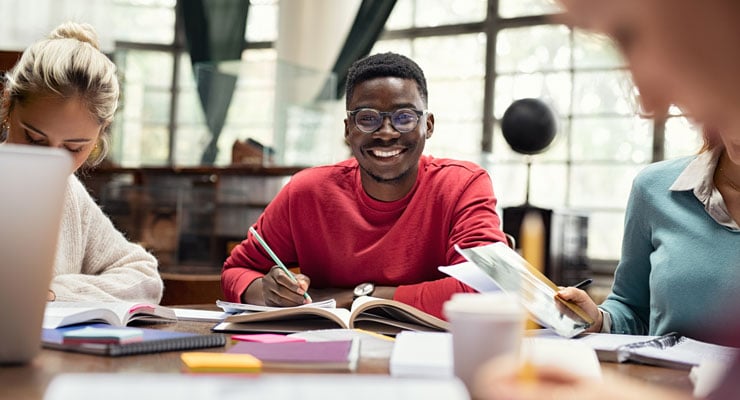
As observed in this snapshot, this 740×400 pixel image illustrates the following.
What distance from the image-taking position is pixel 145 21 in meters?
Result: 8.42

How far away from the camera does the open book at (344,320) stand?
4.06 ft

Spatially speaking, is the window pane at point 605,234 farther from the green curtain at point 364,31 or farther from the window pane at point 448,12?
the green curtain at point 364,31

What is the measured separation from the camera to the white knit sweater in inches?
63.8

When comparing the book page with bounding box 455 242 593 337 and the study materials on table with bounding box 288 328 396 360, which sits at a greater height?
the book page with bounding box 455 242 593 337

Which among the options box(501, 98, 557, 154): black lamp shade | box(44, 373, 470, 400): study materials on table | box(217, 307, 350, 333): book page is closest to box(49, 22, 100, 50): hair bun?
box(217, 307, 350, 333): book page

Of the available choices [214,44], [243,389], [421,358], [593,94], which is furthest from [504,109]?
[243,389]

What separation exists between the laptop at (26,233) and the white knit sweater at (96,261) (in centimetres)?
73

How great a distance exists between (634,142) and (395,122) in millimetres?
4773

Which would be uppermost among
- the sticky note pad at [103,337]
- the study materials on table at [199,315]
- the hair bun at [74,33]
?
the hair bun at [74,33]

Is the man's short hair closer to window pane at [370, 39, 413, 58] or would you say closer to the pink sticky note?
the pink sticky note

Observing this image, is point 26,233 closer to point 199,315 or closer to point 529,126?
point 199,315

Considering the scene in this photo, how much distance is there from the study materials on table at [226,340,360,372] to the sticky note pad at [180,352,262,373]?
22mm

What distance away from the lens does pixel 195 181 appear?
542cm

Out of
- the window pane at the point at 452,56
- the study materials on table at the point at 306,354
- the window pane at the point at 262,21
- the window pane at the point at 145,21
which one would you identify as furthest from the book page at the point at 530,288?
the window pane at the point at 145,21
